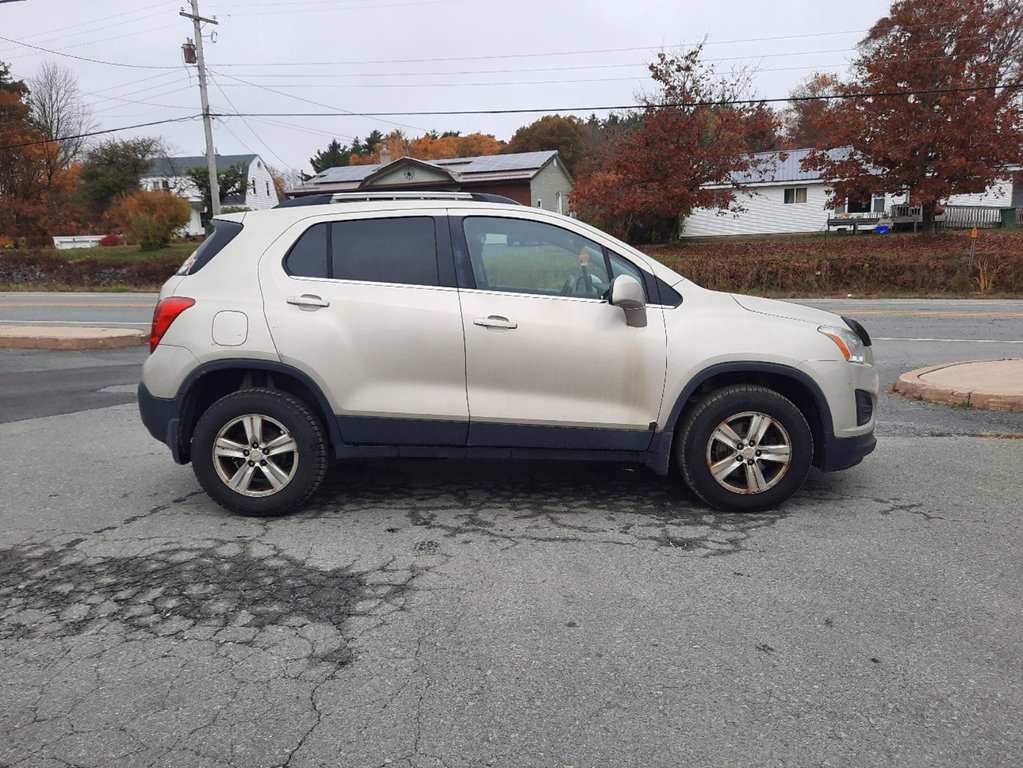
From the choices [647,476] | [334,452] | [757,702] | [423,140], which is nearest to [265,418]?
[334,452]

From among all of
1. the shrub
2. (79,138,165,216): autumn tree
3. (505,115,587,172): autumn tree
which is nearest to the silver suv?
the shrub

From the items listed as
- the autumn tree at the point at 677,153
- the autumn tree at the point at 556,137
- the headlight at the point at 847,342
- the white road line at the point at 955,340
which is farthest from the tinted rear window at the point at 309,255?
the autumn tree at the point at 556,137

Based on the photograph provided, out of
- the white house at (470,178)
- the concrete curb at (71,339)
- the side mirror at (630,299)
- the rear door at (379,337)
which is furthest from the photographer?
the white house at (470,178)

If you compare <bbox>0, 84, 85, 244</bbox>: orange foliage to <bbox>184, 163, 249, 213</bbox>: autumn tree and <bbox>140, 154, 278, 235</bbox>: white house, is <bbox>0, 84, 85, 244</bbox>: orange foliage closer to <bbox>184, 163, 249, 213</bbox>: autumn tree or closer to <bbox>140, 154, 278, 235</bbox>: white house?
<bbox>184, 163, 249, 213</bbox>: autumn tree

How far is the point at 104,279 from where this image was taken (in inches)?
1257

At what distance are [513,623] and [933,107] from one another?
3209 cm

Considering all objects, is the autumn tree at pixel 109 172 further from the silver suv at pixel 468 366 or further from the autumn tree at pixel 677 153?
the silver suv at pixel 468 366

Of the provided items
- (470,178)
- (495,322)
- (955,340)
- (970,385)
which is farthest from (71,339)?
(470,178)

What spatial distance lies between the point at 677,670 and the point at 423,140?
253 feet

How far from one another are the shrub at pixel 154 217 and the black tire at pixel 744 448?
43415 mm

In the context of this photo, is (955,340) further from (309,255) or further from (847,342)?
(309,255)

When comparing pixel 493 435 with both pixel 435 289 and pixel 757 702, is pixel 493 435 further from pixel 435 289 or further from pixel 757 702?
pixel 757 702

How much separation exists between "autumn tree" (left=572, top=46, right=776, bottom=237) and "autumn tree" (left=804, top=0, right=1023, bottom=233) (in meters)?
3.70

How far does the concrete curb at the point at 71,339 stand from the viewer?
1296 centimetres
